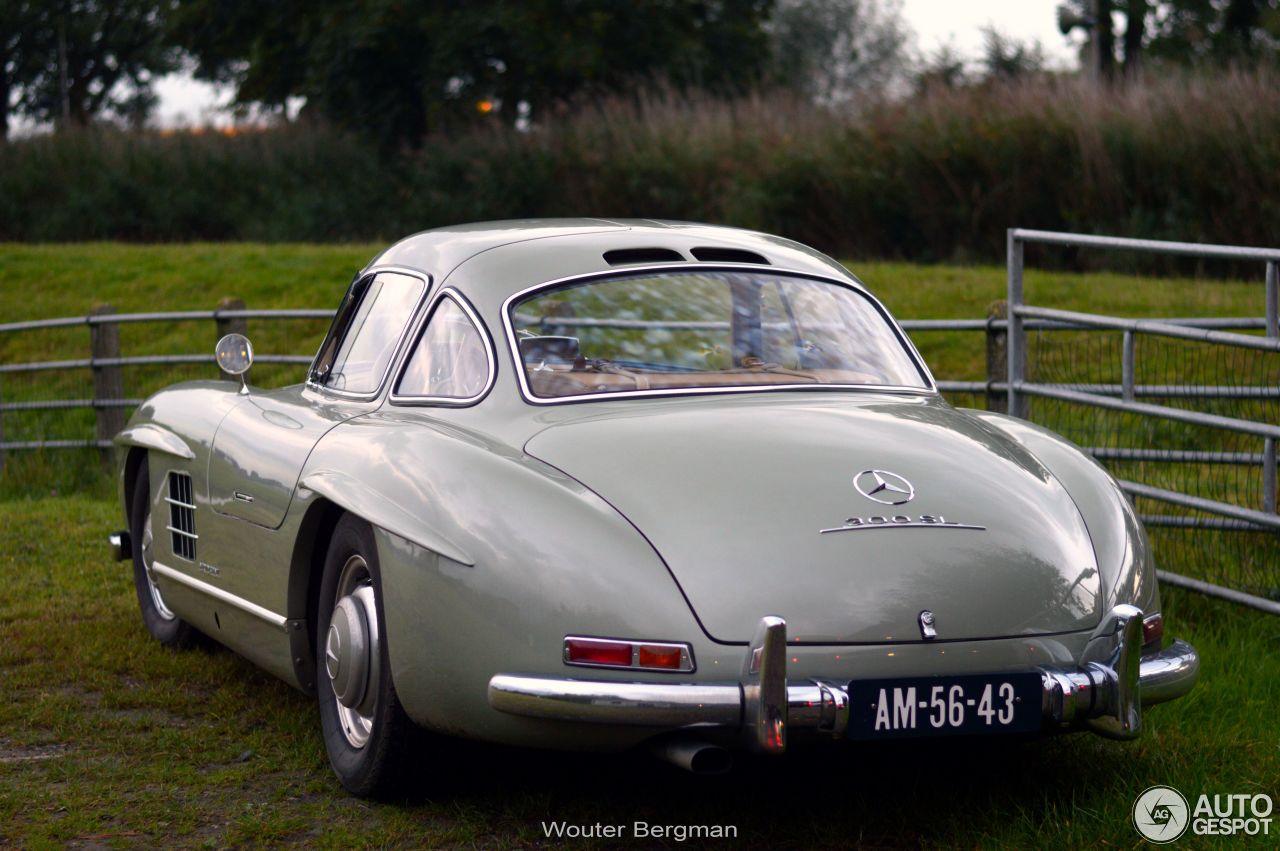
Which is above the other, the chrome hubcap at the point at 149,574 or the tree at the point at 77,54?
the tree at the point at 77,54

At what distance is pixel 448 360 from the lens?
4.43 meters

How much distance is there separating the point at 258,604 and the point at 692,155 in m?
17.3

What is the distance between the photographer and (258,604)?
185 inches

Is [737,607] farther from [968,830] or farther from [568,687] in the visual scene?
[968,830]

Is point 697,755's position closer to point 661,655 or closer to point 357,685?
point 661,655

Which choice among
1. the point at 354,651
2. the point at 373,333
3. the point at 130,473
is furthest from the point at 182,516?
the point at 354,651

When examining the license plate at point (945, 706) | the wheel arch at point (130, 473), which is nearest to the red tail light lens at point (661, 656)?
the license plate at point (945, 706)

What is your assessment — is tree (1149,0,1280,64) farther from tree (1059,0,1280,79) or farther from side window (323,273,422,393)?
side window (323,273,422,393)

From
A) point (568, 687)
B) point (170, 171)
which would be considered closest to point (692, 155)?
point (170, 171)

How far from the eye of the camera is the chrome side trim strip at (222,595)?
4543 millimetres

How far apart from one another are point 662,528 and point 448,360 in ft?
3.89

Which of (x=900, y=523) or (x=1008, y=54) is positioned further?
(x=1008, y=54)

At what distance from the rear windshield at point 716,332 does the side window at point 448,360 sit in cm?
13

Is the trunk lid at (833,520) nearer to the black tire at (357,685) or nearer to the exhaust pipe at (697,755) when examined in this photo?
the exhaust pipe at (697,755)
